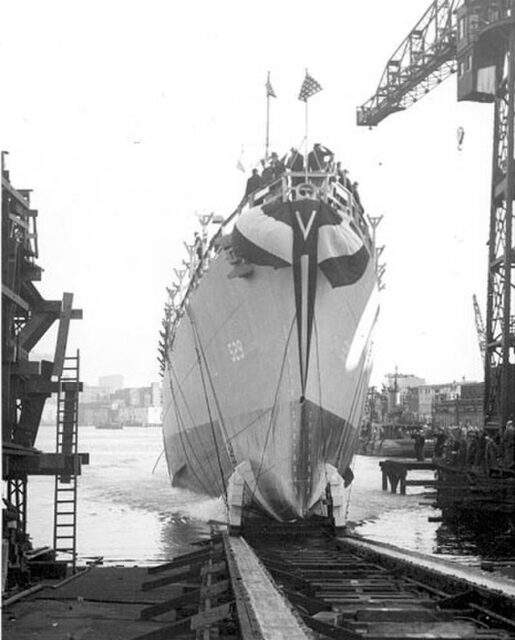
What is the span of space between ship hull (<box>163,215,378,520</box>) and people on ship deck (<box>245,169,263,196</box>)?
2.68 meters

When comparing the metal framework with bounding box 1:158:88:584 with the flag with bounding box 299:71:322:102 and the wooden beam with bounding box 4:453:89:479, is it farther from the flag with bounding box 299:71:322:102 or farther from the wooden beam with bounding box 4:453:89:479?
the flag with bounding box 299:71:322:102

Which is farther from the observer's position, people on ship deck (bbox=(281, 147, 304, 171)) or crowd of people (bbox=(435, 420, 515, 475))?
crowd of people (bbox=(435, 420, 515, 475))

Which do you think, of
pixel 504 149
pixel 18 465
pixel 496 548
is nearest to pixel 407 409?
pixel 504 149

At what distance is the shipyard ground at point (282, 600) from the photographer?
23.6 ft

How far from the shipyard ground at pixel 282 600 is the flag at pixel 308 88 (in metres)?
12.2

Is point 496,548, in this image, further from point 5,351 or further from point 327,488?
point 5,351

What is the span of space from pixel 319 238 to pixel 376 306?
4862 millimetres

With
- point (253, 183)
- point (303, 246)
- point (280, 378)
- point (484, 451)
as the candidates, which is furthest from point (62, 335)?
point (484, 451)

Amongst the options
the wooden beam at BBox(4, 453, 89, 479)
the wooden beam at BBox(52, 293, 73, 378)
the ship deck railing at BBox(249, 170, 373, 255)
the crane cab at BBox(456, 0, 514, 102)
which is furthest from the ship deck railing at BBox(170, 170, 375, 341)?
the crane cab at BBox(456, 0, 514, 102)

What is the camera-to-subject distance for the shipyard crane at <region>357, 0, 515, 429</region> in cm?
3098

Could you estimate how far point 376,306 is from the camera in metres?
23.8

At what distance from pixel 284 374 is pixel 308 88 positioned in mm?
7919

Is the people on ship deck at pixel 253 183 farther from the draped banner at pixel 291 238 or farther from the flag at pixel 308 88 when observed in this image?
the draped banner at pixel 291 238

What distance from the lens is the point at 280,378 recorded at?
1922cm
